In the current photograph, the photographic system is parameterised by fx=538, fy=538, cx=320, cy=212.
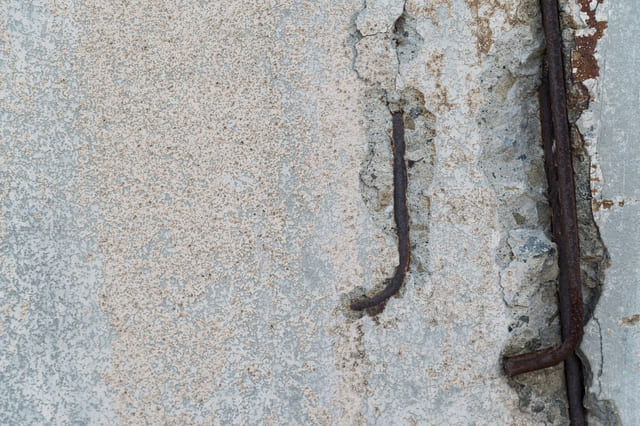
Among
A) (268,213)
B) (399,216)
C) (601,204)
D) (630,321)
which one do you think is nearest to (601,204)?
(601,204)

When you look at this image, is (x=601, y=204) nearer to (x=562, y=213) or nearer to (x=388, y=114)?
(x=562, y=213)

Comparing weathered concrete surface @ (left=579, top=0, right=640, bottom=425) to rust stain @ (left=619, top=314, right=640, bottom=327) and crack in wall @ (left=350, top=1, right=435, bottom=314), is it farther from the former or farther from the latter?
crack in wall @ (left=350, top=1, right=435, bottom=314)

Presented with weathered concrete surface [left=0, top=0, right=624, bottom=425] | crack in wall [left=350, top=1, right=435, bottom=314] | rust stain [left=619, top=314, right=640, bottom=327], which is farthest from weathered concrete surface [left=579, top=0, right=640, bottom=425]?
crack in wall [left=350, top=1, right=435, bottom=314]

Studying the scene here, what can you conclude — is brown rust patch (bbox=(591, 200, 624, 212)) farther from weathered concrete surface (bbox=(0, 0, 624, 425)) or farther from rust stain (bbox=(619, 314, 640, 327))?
rust stain (bbox=(619, 314, 640, 327))

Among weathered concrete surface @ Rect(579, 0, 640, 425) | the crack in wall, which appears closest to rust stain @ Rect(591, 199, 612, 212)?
weathered concrete surface @ Rect(579, 0, 640, 425)

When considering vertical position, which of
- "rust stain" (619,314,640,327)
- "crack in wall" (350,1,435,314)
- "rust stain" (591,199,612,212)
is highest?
"crack in wall" (350,1,435,314)

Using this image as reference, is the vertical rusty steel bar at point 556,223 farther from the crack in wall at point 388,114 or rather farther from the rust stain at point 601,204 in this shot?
the crack in wall at point 388,114

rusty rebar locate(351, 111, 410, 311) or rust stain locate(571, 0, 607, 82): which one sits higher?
rust stain locate(571, 0, 607, 82)
